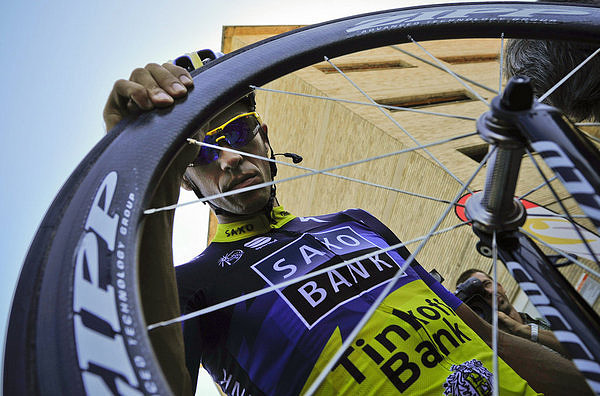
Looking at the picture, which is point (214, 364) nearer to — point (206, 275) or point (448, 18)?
point (206, 275)

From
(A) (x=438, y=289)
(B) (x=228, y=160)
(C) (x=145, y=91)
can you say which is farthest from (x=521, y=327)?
(C) (x=145, y=91)

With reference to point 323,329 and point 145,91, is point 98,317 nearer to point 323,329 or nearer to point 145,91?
point 145,91

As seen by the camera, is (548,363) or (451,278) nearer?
(548,363)

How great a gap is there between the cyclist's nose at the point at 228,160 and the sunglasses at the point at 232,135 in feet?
0.06

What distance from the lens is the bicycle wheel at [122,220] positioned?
42cm

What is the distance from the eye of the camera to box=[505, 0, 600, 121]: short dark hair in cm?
104

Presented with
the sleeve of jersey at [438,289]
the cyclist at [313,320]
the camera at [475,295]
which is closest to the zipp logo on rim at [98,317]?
the cyclist at [313,320]

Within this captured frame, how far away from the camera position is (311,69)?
4234 mm

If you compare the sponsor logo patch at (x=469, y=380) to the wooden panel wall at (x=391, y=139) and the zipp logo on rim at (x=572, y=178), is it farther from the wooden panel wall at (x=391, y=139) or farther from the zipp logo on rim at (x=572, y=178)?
the wooden panel wall at (x=391, y=139)

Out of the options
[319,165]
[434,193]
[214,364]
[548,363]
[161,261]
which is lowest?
[214,364]

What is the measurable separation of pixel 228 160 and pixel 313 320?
0.50 meters

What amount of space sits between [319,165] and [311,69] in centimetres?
95

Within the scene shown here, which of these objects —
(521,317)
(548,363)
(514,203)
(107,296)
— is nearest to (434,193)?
(521,317)

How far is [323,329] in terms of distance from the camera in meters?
0.93
